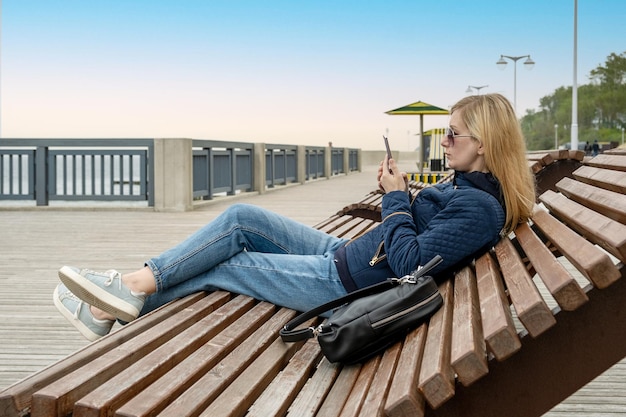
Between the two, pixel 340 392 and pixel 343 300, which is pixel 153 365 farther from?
pixel 343 300

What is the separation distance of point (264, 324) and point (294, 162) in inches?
858

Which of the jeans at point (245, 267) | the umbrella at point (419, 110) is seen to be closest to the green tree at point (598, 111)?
the umbrella at point (419, 110)

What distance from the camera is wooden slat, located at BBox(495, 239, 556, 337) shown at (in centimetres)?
204

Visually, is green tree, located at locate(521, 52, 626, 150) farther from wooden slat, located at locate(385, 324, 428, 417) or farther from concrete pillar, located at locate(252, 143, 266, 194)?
wooden slat, located at locate(385, 324, 428, 417)

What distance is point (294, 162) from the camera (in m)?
24.9

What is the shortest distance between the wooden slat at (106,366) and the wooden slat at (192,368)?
157 mm

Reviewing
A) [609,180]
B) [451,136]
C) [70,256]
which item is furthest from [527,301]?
[70,256]

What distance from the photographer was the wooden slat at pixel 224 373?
2.21 meters

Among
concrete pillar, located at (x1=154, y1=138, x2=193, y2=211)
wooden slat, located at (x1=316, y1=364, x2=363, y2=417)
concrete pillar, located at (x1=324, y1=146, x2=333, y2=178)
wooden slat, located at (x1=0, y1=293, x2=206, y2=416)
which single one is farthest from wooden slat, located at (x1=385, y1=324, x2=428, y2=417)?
concrete pillar, located at (x1=324, y1=146, x2=333, y2=178)

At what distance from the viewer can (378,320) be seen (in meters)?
2.50

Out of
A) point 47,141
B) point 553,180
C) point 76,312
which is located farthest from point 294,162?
point 76,312

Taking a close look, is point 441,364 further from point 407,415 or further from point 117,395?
point 117,395

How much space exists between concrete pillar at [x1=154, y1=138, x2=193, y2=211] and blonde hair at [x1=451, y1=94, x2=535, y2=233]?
1159 cm

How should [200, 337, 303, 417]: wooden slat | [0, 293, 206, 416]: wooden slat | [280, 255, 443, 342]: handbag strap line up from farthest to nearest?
[280, 255, 443, 342]: handbag strap, [200, 337, 303, 417]: wooden slat, [0, 293, 206, 416]: wooden slat
